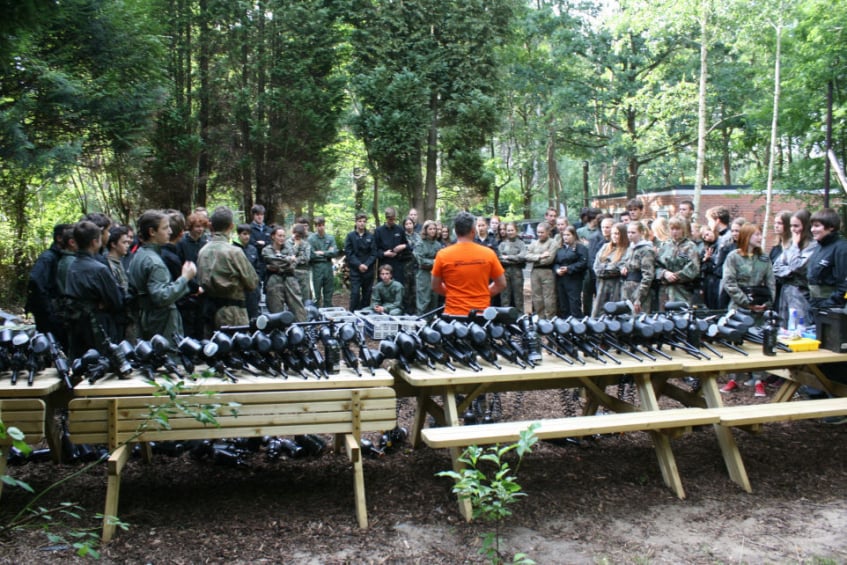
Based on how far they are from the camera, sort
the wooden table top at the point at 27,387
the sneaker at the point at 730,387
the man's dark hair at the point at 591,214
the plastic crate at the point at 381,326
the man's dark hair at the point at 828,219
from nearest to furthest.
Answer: the wooden table top at the point at 27,387
the man's dark hair at the point at 828,219
the sneaker at the point at 730,387
the plastic crate at the point at 381,326
the man's dark hair at the point at 591,214

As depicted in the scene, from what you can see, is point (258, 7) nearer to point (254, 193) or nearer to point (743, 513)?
point (254, 193)

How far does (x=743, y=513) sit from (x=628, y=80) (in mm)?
21781

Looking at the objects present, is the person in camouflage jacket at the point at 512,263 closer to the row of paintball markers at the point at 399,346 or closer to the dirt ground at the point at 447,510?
the row of paintball markers at the point at 399,346

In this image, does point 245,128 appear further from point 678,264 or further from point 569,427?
point 569,427

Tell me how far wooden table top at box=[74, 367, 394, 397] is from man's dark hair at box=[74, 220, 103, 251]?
1.56 m

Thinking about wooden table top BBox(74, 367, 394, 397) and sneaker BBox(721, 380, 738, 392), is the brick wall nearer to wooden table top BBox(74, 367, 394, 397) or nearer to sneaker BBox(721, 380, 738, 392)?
sneaker BBox(721, 380, 738, 392)

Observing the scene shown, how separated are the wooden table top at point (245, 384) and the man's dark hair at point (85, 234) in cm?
156

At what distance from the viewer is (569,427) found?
4.11m

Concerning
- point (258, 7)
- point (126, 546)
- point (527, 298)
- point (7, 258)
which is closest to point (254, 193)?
point (258, 7)

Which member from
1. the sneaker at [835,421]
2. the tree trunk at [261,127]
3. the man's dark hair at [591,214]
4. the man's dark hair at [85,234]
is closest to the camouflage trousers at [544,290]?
the man's dark hair at [591,214]

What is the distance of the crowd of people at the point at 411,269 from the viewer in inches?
212

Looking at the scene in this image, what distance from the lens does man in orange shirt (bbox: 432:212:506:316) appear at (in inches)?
214

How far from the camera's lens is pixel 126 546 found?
3.62 meters

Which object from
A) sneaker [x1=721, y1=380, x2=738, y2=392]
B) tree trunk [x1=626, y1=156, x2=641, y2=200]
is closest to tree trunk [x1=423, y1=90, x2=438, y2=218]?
tree trunk [x1=626, y1=156, x2=641, y2=200]
